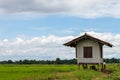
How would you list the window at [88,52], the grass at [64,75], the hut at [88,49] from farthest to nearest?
the window at [88,52] → the hut at [88,49] → the grass at [64,75]

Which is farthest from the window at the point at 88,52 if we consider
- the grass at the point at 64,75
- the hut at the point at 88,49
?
the grass at the point at 64,75

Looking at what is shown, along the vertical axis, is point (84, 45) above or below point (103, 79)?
above

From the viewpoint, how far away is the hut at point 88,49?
36.0m

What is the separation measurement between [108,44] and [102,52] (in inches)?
75.5

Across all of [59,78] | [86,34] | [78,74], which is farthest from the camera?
[86,34]

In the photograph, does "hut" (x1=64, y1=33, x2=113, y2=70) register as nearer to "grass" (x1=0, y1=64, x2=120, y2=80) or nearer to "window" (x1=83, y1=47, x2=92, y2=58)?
"window" (x1=83, y1=47, x2=92, y2=58)

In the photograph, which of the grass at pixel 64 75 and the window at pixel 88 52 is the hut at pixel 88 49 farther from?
the grass at pixel 64 75

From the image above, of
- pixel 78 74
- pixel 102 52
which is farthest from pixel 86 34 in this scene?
pixel 78 74

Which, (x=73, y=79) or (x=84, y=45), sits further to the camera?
(x=84, y=45)

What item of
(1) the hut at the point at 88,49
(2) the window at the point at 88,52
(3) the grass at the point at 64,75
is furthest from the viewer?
(2) the window at the point at 88,52

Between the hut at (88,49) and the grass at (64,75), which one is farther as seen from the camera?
the hut at (88,49)

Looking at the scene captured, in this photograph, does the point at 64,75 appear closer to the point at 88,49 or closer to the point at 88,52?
the point at 88,52

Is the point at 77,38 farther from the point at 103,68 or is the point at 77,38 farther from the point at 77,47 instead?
the point at 103,68

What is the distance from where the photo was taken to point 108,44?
1428 inches
